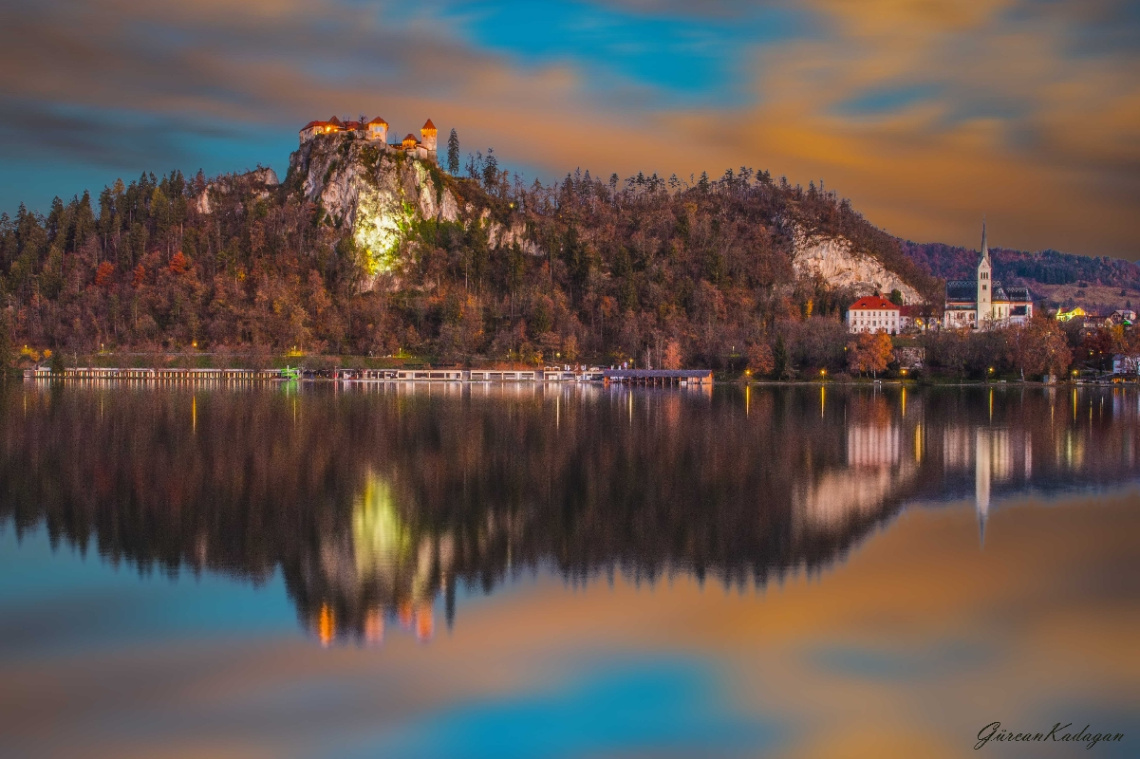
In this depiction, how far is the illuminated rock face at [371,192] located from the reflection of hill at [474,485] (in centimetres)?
10402

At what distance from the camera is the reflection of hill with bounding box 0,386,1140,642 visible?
18922 millimetres

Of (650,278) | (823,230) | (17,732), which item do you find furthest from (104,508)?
(823,230)

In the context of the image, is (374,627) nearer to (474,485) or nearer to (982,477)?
(474,485)

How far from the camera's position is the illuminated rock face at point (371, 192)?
157250 millimetres

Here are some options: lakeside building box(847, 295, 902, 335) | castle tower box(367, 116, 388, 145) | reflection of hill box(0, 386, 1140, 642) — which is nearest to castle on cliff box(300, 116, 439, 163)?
castle tower box(367, 116, 388, 145)

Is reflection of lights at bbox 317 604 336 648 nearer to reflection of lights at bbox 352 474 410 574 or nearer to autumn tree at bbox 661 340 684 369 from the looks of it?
reflection of lights at bbox 352 474 410 574

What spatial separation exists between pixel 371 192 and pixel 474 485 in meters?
139

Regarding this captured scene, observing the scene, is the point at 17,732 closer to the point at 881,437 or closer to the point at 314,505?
the point at 314,505

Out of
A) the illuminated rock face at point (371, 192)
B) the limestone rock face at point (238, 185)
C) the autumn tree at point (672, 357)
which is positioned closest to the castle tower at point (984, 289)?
the autumn tree at point (672, 357)

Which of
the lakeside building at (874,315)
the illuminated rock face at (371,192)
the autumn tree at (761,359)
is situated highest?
the illuminated rock face at (371,192)

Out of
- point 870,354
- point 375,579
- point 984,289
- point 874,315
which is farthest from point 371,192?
point 375,579

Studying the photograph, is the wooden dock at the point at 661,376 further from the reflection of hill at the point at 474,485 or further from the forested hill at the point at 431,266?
the reflection of hill at the point at 474,485

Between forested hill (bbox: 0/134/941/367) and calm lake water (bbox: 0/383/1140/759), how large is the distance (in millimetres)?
91270

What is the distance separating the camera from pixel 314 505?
24.1 metres
